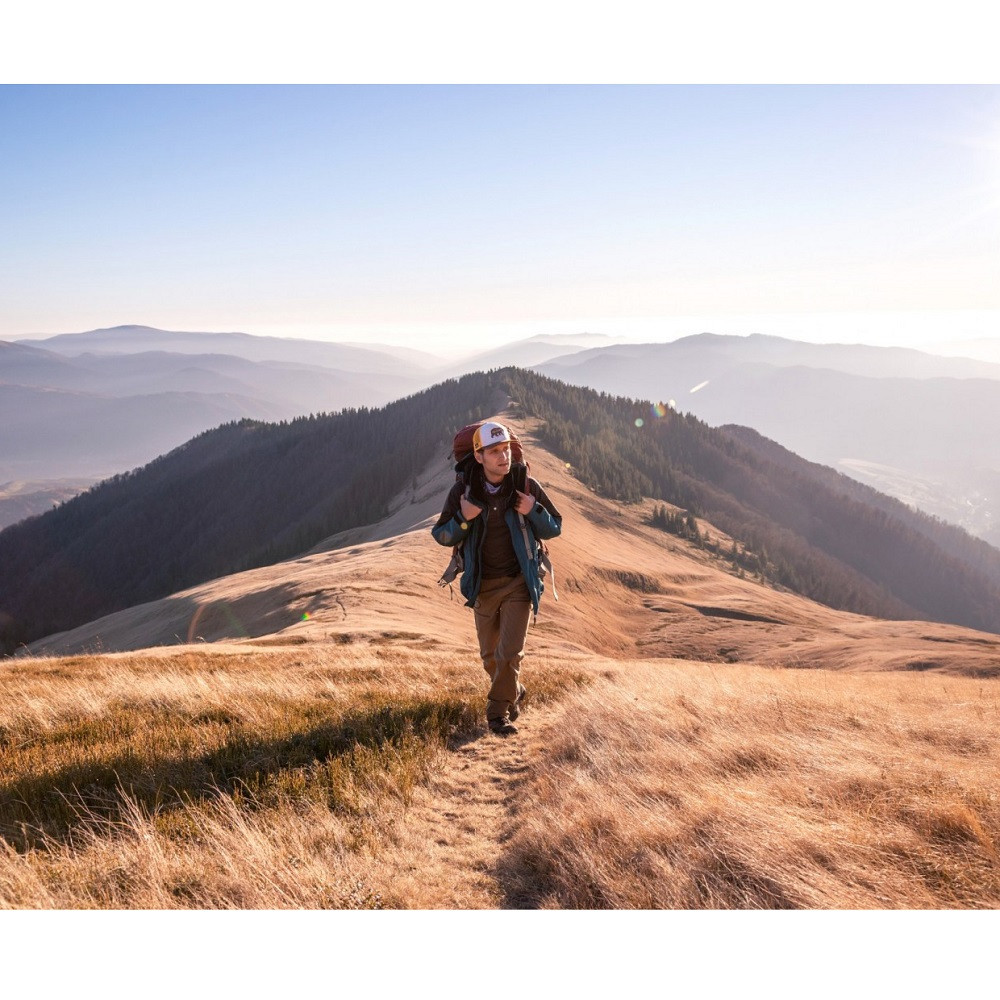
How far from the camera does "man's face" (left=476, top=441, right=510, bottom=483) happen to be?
6.45 metres

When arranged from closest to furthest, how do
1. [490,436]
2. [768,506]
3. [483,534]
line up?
[490,436] < [483,534] < [768,506]

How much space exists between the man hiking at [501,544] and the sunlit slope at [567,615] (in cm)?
813

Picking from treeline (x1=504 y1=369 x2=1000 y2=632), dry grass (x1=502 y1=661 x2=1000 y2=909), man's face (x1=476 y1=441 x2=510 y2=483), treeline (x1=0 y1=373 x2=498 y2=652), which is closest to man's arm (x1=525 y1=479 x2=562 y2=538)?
man's face (x1=476 y1=441 x2=510 y2=483)

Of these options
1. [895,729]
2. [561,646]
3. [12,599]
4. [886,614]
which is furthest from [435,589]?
[12,599]

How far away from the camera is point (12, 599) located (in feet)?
382

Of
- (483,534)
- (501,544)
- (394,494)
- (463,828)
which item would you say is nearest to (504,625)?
(501,544)

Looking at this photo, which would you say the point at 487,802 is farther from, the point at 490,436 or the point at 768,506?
the point at 768,506

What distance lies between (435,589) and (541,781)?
18906 millimetres

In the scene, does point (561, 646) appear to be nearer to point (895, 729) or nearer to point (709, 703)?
point (709, 703)

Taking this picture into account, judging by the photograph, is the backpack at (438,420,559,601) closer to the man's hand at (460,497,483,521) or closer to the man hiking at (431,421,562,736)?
the man hiking at (431,421,562,736)

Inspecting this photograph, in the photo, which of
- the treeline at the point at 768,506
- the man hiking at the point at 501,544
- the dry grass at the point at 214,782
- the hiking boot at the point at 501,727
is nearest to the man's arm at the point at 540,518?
the man hiking at the point at 501,544

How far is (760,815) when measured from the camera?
3869 mm

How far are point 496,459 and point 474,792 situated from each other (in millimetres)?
3145

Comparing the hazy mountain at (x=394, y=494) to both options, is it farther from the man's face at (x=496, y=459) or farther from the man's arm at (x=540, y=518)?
the man's face at (x=496, y=459)
